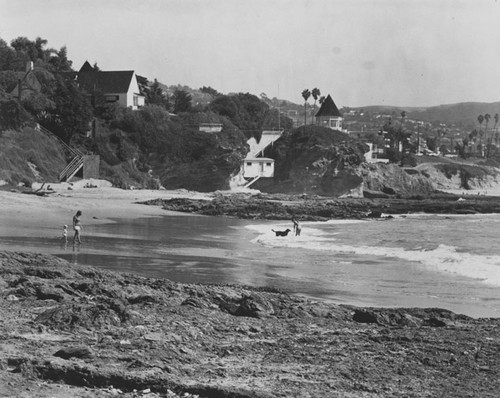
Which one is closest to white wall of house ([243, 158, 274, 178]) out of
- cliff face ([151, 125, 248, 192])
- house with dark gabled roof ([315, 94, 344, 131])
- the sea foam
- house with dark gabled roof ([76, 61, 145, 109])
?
cliff face ([151, 125, 248, 192])

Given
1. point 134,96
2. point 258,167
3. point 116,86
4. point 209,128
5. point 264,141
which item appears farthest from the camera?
point 264,141

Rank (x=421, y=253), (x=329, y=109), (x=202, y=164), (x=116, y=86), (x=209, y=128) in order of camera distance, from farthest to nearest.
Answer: (x=329, y=109)
(x=209, y=128)
(x=116, y=86)
(x=202, y=164)
(x=421, y=253)

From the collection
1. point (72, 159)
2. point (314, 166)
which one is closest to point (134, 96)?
point (72, 159)

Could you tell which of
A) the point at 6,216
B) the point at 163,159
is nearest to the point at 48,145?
the point at 163,159

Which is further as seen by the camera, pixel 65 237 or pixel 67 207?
pixel 67 207

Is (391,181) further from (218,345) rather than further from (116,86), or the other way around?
Result: (218,345)

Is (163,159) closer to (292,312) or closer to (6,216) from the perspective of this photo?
(6,216)
